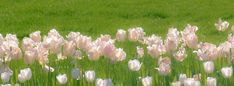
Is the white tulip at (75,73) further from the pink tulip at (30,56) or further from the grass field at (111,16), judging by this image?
the grass field at (111,16)

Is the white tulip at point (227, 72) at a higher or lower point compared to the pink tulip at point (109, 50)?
lower

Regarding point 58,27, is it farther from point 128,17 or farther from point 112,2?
point 112,2

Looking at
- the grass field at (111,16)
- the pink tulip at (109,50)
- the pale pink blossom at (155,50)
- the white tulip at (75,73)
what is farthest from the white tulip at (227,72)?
the grass field at (111,16)

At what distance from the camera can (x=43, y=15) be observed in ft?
70.8

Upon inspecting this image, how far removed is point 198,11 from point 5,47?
15436mm

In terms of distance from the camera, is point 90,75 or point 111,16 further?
point 111,16

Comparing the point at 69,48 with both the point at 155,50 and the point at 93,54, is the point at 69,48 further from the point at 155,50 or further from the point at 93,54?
the point at 155,50

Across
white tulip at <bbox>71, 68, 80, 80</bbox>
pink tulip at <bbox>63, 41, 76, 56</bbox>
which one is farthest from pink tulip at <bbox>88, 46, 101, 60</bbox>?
white tulip at <bbox>71, 68, 80, 80</bbox>

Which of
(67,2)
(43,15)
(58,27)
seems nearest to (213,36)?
(58,27)

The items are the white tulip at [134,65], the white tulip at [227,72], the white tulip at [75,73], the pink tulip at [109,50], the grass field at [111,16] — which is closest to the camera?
the white tulip at [227,72]

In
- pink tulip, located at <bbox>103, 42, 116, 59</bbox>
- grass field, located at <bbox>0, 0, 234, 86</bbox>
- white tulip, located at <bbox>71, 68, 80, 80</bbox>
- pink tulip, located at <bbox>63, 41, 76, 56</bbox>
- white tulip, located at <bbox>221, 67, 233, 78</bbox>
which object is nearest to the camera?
white tulip, located at <bbox>221, 67, 233, 78</bbox>

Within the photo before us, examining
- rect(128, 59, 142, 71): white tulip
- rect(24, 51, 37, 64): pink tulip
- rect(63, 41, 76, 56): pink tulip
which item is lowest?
rect(128, 59, 142, 71): white tulip

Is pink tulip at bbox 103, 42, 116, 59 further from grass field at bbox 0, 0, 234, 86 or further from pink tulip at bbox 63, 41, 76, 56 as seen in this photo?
grass field at bbox 0, 0, 234, 86

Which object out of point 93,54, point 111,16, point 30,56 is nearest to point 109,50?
point 93,54
